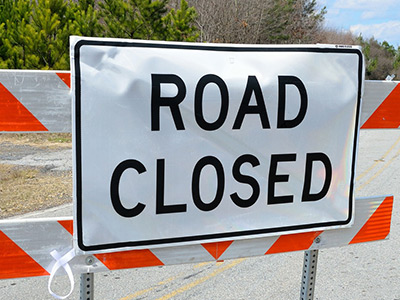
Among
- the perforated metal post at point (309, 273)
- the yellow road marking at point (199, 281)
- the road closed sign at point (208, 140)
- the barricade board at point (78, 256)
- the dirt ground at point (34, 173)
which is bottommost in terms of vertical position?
the dirt ground at point (34, 173)

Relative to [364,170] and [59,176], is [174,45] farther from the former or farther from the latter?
[364,170]

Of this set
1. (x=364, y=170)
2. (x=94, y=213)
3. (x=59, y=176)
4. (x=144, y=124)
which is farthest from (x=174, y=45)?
(x=364, y=170)

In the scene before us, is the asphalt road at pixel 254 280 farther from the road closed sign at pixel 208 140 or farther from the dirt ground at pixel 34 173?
the dirt ground at pixel 34 173

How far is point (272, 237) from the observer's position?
238 cm

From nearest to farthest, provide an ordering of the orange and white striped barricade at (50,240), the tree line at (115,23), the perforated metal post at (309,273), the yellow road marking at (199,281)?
1. the orange and white striped barricade at (50,240)
2. the perforated metal post at (309,273)
3. the yellow road marking at (199,281)
4. the tree line at (115,23)

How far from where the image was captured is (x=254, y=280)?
4.12m

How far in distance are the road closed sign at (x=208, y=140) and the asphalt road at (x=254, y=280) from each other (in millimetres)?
1718

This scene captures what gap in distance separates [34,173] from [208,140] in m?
7.02

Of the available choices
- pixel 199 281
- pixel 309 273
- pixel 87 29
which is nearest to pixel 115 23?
pixel 87 29

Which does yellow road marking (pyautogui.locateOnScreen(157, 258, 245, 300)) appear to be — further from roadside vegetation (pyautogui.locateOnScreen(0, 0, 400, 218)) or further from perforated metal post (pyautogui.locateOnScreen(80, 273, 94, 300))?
roadside vegetation (pyautogui.locateOnScreen(0, 0, 400, 218))

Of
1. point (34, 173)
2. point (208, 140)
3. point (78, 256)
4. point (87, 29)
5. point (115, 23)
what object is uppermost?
point (115, 23)

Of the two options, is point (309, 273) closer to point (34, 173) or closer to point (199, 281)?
point (199, 281)

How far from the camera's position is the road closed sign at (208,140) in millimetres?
1971

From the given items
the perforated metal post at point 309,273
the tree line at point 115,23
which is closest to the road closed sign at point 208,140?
the perforated metal post at point 309,273
